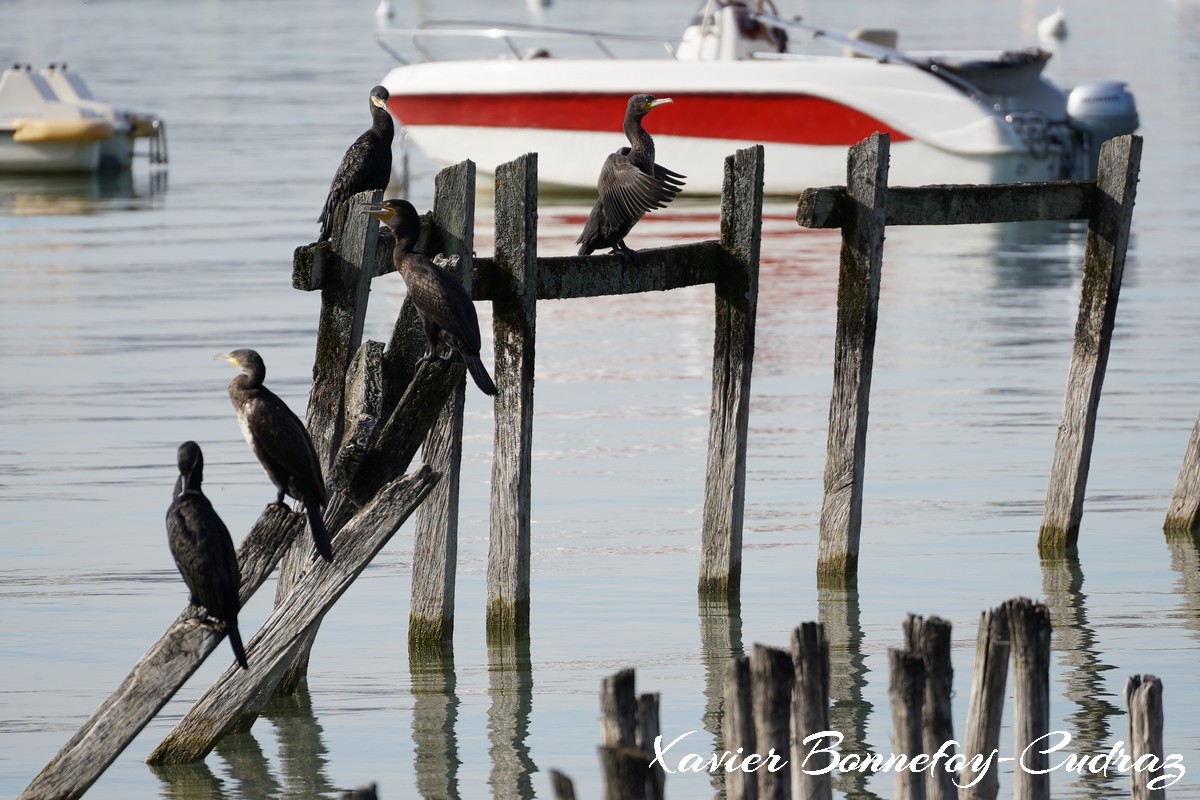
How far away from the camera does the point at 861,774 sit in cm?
696

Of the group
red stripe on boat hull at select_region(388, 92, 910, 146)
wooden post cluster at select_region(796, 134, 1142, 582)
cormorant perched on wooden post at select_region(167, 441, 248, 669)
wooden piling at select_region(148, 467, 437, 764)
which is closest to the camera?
cormorant perched on wooden post at select_region(167, 441, 248, 669)

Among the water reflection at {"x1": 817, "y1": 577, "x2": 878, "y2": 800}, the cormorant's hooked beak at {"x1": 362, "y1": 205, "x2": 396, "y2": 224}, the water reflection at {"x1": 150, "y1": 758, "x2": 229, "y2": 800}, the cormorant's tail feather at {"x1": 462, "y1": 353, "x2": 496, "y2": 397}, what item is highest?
the cormorant's hooked beak at {"x1": 362, "y1": 205, "x2": 396, "y2": 224}

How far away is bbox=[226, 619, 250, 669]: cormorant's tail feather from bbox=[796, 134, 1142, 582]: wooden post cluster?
3.45m

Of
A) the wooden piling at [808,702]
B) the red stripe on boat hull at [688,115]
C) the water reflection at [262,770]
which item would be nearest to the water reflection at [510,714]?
the water reflection at [262,770]

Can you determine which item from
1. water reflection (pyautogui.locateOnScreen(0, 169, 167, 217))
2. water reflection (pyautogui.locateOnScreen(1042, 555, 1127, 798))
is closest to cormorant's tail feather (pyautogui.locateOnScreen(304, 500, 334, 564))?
water reflection (pyautogui.locateOnScreen(1042, 555, 1127, 798))

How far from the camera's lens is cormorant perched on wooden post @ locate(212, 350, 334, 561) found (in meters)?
6.43

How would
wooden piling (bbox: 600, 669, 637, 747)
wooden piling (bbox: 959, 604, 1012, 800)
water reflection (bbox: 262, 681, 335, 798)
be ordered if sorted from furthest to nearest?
water reflection (bbox: 262, 681, 335, 798), wooden piling (bbox: 959, 604, 1012, 800), wooden piling (bbox: 600, 669, 637, 747)

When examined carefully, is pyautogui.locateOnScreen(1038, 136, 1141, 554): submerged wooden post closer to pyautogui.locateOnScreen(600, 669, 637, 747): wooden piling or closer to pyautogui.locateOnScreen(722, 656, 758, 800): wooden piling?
pyautogui.locateOnScreen(722, 656, 758, 800): wooden piling

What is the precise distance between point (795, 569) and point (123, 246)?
1719 cm

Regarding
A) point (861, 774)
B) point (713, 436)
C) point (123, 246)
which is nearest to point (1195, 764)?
point (861, 774)

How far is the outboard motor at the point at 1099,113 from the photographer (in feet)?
93.7

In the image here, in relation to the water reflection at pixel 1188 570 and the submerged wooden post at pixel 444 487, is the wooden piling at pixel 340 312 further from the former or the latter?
the water reflection at pixel 1188 570

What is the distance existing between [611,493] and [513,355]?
4.11m

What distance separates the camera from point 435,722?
7.73m
